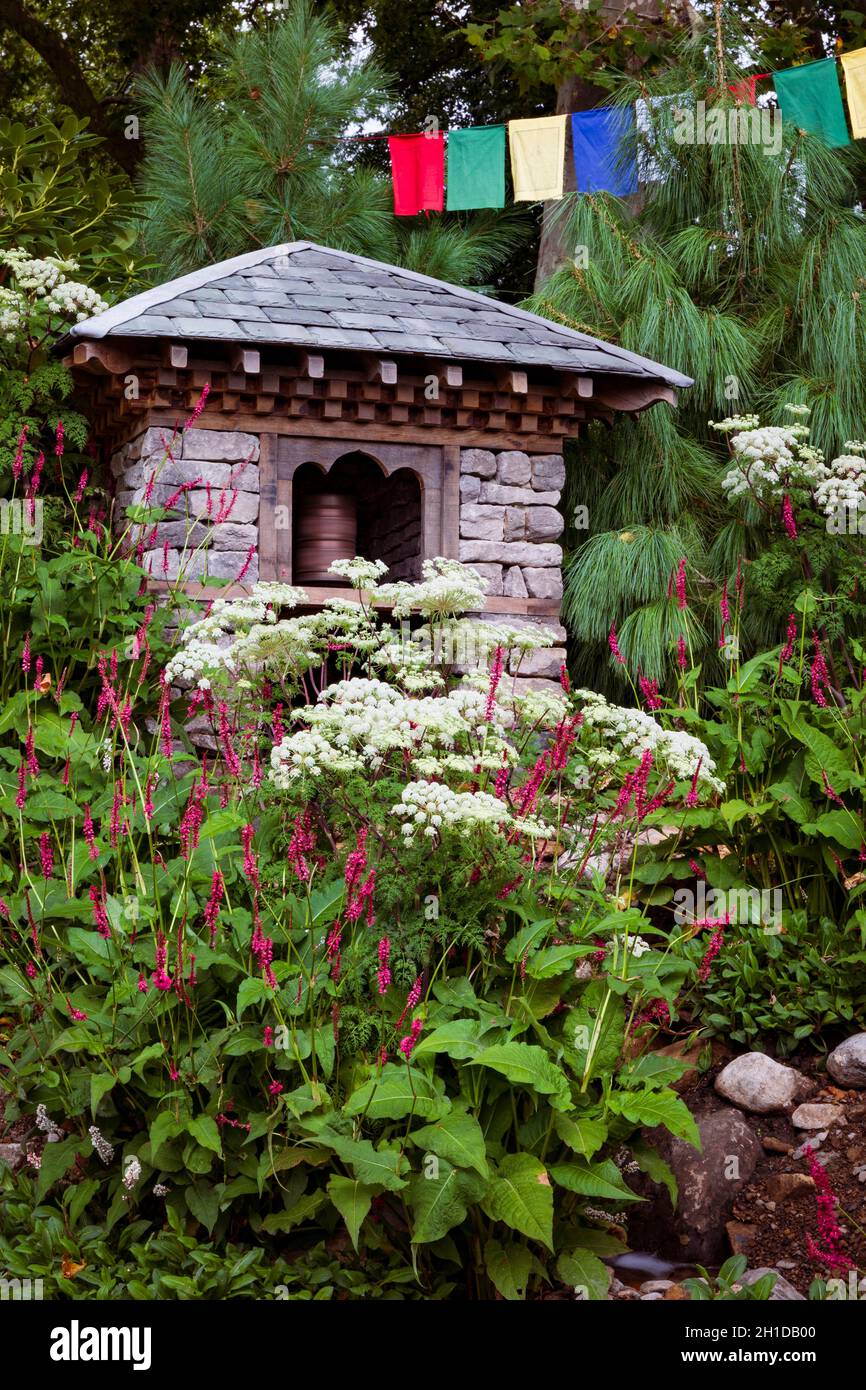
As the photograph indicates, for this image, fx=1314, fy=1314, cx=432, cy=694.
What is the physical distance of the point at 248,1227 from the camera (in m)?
3.65

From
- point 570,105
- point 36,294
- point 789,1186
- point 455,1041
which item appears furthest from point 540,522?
point 570,105

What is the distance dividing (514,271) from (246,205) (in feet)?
12.2

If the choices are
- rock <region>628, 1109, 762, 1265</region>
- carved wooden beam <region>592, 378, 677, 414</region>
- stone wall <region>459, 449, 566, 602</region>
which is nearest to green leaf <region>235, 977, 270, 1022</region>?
rock <region>628, 1109, 762, 1265</region>

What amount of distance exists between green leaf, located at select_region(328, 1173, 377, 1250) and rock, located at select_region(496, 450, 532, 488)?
15.7ft

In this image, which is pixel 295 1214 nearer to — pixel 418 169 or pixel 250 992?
pixel 250 992

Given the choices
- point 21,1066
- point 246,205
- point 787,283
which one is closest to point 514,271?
point 246,205

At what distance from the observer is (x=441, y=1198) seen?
3201mm

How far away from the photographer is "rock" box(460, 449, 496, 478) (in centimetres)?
735

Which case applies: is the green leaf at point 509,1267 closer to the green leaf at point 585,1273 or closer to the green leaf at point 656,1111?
the green leaf at point 585,1273

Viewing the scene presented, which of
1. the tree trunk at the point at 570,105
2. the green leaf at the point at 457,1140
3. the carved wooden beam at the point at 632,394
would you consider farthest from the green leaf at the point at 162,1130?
the tree trunk at the point at 570,105

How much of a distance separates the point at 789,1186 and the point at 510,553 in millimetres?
4078

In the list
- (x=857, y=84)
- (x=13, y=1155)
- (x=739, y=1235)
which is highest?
(x=857, y=84)

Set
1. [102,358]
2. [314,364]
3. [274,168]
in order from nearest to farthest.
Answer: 1. [102,358]
2. [314,364]
3. [274,168]

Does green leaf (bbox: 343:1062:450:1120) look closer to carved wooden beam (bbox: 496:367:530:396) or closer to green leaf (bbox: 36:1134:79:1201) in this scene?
green leaf (bbox: 36:1134:79:1201)
